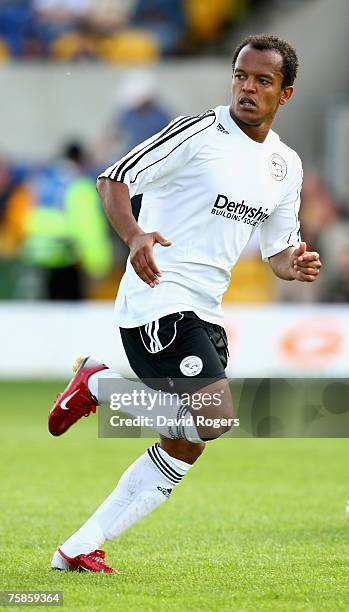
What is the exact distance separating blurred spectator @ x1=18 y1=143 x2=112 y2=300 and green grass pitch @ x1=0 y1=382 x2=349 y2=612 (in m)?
3.91

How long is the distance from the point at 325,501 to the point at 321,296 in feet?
25.2

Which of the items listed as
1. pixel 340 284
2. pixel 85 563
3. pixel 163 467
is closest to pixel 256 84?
pixel 163 467

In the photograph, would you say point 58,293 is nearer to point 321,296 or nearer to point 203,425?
point 321,296

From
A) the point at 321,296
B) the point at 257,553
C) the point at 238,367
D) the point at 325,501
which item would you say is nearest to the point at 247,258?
the point at 321,296

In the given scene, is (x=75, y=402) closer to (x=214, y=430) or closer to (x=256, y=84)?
(x=214, y=430)

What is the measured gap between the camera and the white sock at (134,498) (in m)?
5.55

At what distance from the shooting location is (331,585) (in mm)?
5438

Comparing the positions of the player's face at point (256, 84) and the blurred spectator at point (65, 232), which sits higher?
the player's face at point (256, 84)

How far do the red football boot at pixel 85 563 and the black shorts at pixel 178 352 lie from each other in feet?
2.60

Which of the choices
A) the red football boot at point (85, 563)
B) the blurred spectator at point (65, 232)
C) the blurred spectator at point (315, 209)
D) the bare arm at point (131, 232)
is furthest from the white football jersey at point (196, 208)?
the blurred spectator at point (315, 209)

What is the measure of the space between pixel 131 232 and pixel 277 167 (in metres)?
0.90

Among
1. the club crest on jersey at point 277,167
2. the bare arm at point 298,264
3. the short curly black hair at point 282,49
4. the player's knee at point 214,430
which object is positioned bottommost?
the player's knee at point 214,430

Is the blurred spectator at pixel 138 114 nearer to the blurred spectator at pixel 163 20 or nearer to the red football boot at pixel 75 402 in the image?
the blurred spectator at pixel 163 20

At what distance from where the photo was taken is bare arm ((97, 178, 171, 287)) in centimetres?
512
